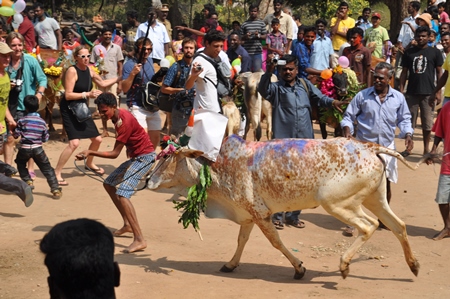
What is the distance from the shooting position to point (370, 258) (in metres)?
8.61

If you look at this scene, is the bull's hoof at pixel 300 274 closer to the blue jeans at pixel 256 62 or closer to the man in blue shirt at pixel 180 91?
the man in blue shirt at pixel 180 91

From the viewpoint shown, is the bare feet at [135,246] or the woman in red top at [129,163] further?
the bare feet at [135,246]

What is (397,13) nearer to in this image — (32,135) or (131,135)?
(32,135)

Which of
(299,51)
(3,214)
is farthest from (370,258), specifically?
(299,51)

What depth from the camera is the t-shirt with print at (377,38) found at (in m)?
19.0

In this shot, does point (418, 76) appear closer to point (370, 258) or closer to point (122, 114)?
point (370, 258)

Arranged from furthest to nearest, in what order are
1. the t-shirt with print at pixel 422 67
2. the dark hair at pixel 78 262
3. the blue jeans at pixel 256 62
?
the blue jeans at pixel 256 62
the t-shirt with print at pixel 422 67
the dark hair at pixel 78 262

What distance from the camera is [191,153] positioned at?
7.64 metres

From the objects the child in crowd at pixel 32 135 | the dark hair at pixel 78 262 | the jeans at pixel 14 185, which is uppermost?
the dark hair at pixel 78 262

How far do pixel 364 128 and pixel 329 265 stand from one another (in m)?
1.81

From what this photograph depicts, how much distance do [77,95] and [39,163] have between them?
1.25 metres

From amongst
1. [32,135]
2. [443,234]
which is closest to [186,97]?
[32,135]

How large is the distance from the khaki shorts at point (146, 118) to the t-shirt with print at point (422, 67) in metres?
4.86

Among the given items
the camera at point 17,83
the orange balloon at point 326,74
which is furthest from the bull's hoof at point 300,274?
the camera at point 17,83
